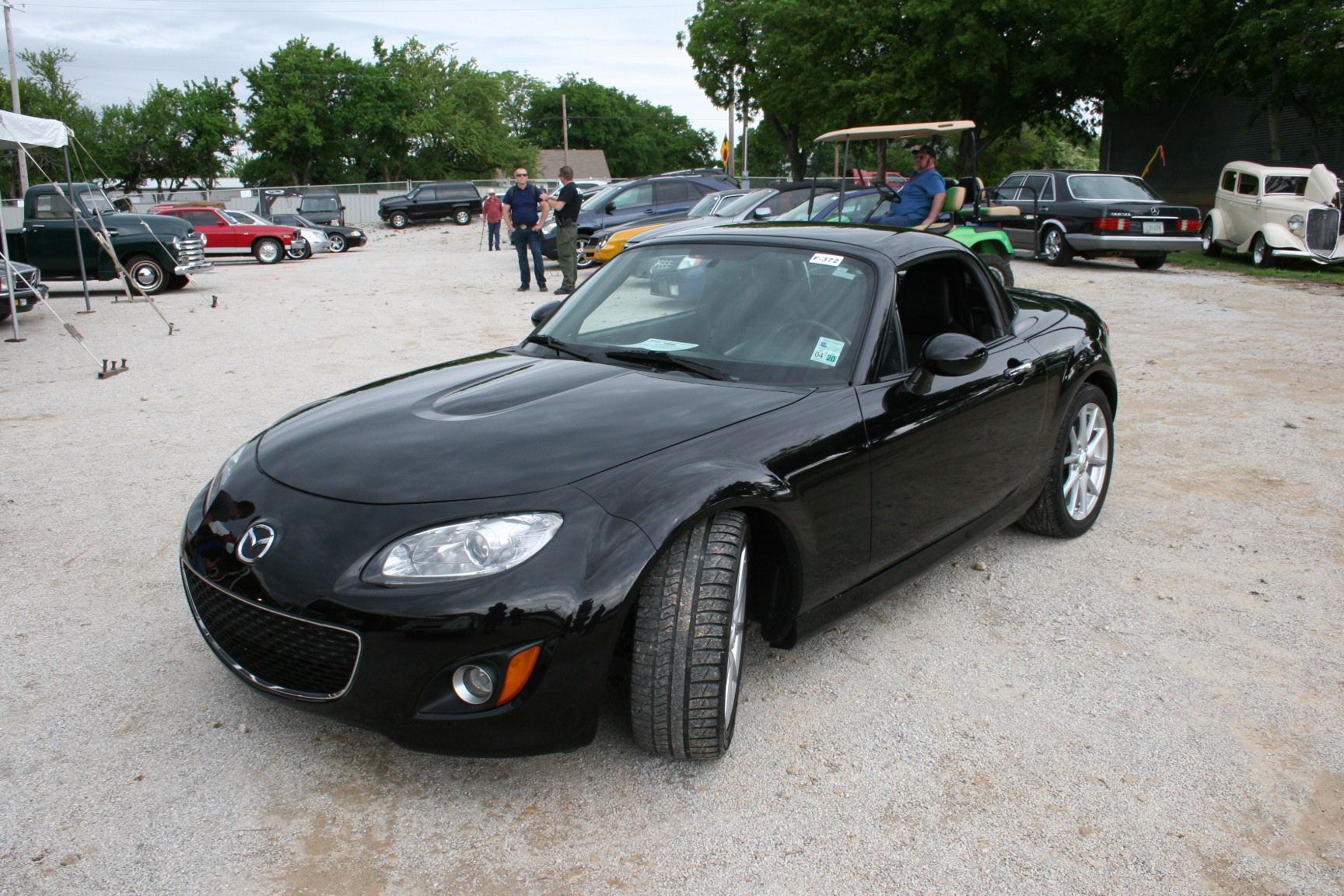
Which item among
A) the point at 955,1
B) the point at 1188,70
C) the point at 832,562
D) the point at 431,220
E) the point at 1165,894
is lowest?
the point at 1165,894

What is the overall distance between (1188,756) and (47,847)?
2.99 m

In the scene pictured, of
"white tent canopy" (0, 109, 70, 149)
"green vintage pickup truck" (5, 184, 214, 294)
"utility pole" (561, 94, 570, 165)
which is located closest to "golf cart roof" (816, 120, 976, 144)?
"white tent canopy" (0, 109, 70, 149)

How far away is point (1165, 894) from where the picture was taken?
7.21ft

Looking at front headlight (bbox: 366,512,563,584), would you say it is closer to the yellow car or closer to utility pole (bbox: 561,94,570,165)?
the yellow car

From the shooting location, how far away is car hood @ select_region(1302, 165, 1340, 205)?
1672cm

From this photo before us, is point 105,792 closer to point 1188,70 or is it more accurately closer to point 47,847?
point 47,847

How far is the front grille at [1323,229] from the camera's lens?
54.4 ft

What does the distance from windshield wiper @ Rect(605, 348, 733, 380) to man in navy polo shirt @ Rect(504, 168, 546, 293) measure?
1122 cm

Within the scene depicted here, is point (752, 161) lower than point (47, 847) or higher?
higher

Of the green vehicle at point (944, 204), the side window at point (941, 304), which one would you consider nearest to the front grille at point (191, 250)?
the green vehicle at point (944, 204)

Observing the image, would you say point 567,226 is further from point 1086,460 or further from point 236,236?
point 236,236

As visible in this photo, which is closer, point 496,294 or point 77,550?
point 77,550

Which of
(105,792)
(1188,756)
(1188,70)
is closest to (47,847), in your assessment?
(105,792)

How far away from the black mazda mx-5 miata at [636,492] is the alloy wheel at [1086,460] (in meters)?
0.35
